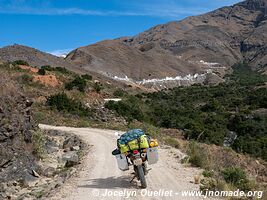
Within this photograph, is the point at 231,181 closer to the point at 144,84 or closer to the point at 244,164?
the point at 244,164

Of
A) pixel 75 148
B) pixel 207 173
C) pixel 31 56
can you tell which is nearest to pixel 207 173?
pixel 207 173

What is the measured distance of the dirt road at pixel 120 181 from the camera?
8.29 m

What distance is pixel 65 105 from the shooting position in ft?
99.6

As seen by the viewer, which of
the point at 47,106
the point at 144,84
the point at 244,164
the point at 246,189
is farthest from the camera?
the point at 144,84

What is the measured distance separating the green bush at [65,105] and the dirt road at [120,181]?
55.6ft

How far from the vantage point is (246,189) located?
8.75 m

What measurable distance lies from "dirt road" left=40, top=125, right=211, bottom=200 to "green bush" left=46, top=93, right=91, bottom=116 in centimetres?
1693

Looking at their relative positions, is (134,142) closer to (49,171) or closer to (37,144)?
(49,171)

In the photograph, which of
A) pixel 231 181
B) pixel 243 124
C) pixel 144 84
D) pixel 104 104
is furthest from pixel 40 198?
pixel 144 84

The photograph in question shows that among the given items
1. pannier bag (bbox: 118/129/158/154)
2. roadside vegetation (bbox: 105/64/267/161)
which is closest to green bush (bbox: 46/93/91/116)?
roadside vegetation (bbox: 105/64/267/161)

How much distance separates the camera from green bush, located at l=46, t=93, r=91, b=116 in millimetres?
29969

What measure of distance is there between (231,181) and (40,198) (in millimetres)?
4466

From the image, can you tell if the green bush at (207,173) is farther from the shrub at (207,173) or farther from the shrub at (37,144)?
the shrub at (37,144)

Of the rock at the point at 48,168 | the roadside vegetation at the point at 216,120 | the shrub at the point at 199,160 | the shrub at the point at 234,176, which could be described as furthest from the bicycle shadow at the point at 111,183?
the roadside vegetation at the point at 216,120
